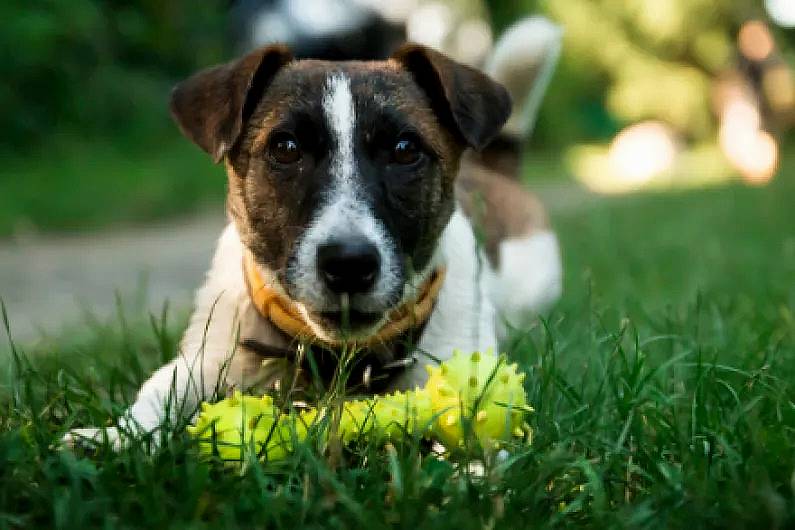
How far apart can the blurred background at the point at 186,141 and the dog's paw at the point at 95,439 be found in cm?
135

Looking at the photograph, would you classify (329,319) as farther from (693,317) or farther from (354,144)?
(693,317)

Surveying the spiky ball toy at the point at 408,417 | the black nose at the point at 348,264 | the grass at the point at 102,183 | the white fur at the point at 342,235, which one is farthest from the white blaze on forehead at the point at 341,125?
the grass at the point at 102,183

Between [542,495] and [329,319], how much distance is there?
84cm

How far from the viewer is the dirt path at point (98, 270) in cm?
588

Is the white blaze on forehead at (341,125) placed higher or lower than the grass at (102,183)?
higher

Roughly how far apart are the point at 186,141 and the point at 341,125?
10354 mm

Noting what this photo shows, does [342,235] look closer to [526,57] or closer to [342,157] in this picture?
[342,157]

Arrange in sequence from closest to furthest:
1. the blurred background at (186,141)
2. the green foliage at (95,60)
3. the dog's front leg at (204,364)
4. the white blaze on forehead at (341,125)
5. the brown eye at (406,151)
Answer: the dog's front leg at (204,364)
the white blaze on forehead at (341,125)
the brown eye at (406,151)
the blurred background at (186,141)
the green foliage at (95,60)

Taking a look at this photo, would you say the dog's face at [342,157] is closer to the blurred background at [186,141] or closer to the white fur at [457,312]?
the white fur at [457,312]

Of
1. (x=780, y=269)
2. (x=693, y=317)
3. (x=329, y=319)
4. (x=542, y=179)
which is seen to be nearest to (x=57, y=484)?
(x=329, y=319)

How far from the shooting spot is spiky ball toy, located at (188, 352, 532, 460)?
225 centimetres

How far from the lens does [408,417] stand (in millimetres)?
2322

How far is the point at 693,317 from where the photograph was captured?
12.1 feet

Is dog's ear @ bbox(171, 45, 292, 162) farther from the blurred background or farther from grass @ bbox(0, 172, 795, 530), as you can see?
the blurred background
